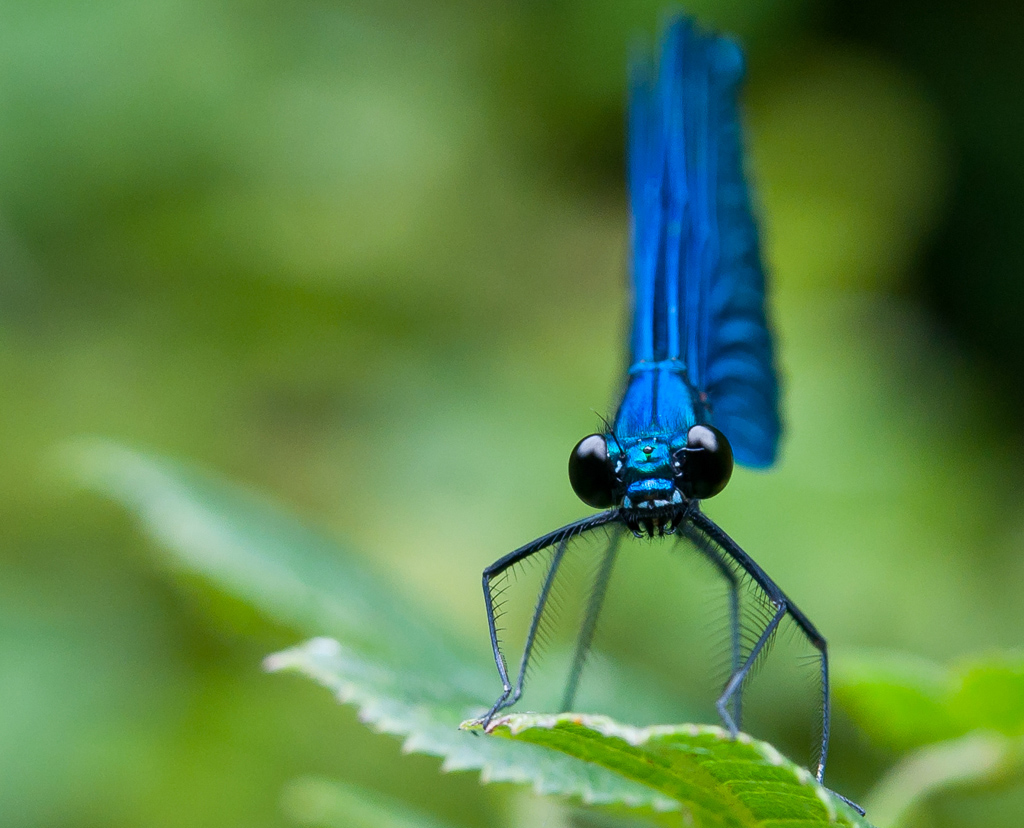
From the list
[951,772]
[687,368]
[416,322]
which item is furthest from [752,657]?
[416,322]

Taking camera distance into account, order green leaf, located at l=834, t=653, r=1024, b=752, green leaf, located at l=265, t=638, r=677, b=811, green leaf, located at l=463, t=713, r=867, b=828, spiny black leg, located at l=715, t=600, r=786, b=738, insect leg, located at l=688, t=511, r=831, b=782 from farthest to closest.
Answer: insect leg, located at l=688, t=511, r=831, b=782
spiny black leg, located at l=715, t=600, r=786, b=738
green leaf, located at l=834, t=653, r=1024, b=752
green leaf, located at l=265, t=638, r=677, b=811
green leaf, located at l=463, t=713, r=867, b=828

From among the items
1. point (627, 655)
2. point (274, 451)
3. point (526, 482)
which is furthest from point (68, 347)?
point (627, 655)

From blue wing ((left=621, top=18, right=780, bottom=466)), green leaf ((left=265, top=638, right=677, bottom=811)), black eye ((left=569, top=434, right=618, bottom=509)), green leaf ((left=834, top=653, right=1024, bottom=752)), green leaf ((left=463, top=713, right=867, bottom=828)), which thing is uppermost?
blue wing ((left=621, top=18, right=780, bottom=466))

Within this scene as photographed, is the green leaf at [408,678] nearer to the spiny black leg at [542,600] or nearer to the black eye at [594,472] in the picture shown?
the spiny black leg at [542,600]

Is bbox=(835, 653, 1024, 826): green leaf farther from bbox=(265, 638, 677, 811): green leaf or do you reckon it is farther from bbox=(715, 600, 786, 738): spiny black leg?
bbox=(265, 638, 677, 811): green leaf

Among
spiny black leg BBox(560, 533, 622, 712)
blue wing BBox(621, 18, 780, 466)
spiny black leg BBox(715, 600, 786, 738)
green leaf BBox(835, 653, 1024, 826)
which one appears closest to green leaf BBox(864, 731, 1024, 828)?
green leaf BBox(835, 653, 1024, 826)

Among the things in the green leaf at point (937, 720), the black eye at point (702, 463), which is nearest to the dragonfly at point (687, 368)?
the black eye at point (702, 463)

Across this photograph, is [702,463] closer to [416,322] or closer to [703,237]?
[703,237]

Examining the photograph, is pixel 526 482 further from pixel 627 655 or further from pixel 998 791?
pixel 998 791
